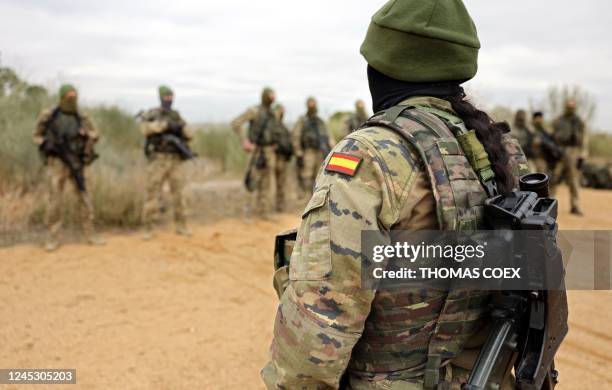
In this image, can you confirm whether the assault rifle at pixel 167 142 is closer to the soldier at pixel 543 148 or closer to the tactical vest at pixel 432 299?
the soldier at pixel 543 148

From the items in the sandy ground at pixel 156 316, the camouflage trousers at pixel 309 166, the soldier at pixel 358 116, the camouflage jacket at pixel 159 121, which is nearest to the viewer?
the sandy ground at pixel 156 316

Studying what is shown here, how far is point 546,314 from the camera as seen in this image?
4.04 ft

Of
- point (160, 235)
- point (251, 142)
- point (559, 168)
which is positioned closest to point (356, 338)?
point (160, 235)

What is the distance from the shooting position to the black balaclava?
4.60ft

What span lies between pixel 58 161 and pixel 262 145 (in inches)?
132

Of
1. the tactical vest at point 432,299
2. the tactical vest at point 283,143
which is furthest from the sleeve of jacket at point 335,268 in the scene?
the tactical vest at point 283,143

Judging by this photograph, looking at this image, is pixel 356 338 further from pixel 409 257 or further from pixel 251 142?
pixel 251 142

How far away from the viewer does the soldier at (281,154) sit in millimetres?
9320

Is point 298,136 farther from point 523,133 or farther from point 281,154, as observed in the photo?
point 523,133

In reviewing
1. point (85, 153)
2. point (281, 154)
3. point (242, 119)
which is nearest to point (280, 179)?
point (281, 154)

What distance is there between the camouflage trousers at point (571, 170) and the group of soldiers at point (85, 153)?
6.63 meters

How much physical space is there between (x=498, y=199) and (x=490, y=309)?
295mm

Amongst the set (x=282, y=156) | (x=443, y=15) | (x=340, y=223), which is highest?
(x=443, y=15)

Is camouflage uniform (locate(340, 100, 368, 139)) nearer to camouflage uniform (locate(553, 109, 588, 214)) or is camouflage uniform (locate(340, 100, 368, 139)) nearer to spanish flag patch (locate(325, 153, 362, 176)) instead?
camouflage uniform (locate(553, 109, 588, 214))
